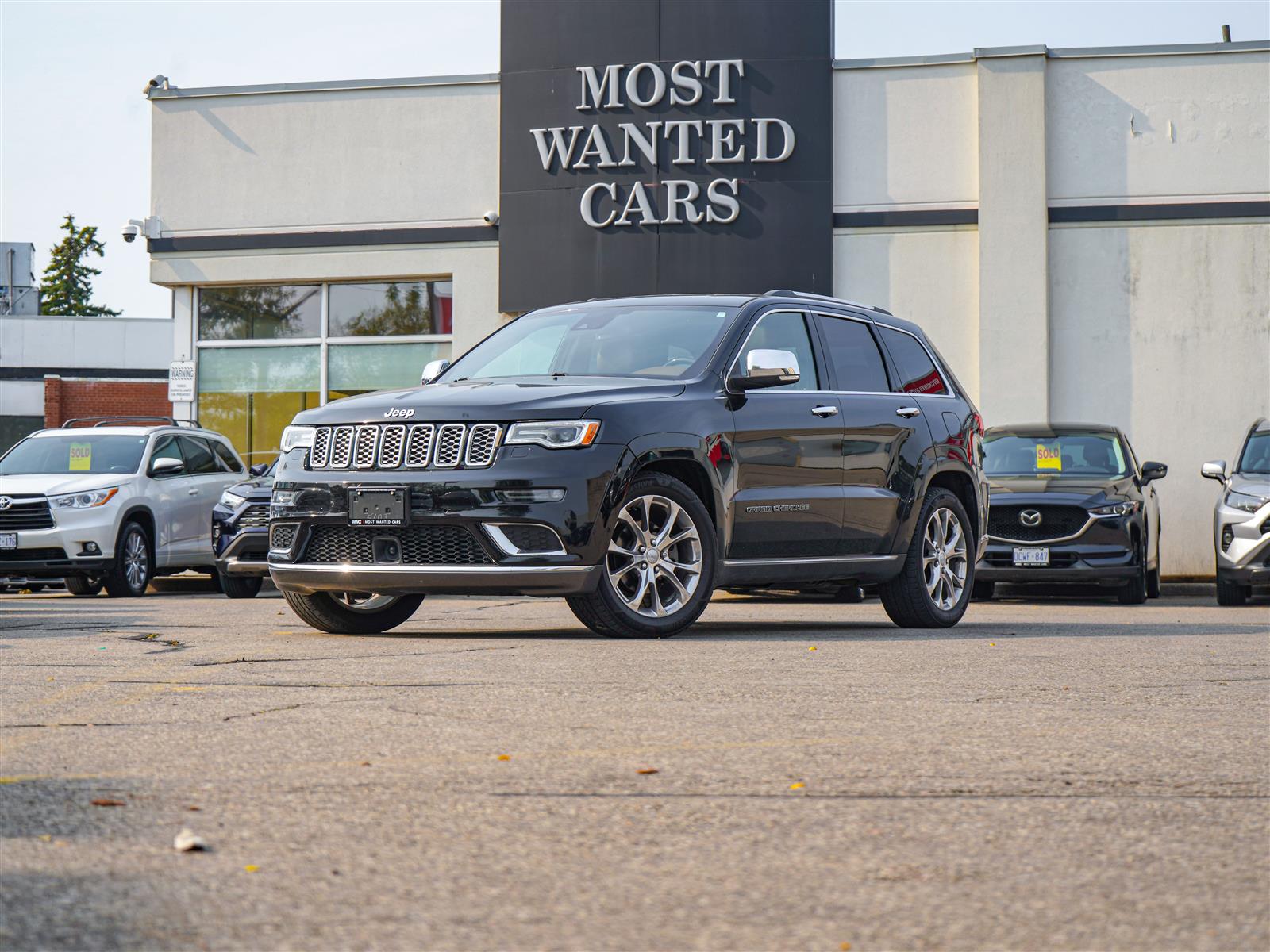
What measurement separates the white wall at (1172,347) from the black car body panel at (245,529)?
10324 mm

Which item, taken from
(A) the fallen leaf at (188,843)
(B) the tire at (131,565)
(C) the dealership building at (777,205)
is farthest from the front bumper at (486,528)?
(C) the dealership building at (777,205)

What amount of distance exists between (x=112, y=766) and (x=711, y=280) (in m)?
17.8

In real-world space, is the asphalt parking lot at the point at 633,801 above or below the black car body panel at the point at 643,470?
below

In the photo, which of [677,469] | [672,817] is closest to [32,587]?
[677,469]

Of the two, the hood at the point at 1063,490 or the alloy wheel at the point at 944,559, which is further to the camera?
the hood at the point at 1063,490

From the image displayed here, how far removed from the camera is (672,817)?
400cm

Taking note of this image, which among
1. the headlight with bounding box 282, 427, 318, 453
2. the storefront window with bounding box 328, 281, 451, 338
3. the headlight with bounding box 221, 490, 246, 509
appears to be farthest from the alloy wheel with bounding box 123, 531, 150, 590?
the headlight with bounding box 282, 427, 318, 453

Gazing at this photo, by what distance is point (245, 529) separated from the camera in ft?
50.0

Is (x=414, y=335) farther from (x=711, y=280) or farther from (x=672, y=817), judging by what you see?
(x=672, y=817)

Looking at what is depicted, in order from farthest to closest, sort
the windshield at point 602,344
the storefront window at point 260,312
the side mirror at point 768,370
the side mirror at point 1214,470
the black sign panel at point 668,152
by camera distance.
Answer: the storefront window at point 260,312 → the black sign panel at point 668,152 → the side mirror at point 1214,470 → the windshield at point 602,344 → the side mirror at point 768,370

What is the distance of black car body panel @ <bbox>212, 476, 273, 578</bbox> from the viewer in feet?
49.3

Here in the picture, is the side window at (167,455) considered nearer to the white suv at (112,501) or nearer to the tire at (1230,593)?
the white suv at (112,501)

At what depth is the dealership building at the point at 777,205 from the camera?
21.2 meters

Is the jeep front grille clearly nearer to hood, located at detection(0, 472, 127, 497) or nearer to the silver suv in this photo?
hood, located at detection(0, 472, 127, 497)
